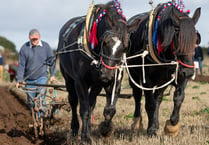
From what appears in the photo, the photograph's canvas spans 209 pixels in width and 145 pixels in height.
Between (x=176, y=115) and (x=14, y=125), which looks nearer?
(x=176, y=115)

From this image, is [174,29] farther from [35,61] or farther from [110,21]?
[35,61]

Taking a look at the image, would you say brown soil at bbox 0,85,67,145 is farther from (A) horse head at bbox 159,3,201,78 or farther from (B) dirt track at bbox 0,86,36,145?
(A) horse head at bbox 159,3,201,78

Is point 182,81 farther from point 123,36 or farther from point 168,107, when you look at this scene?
point 168,107

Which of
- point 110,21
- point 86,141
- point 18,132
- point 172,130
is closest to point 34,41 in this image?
point 18,132

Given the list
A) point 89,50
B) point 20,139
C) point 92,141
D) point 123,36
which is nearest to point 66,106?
point 20,139

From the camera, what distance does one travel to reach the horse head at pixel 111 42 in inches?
194

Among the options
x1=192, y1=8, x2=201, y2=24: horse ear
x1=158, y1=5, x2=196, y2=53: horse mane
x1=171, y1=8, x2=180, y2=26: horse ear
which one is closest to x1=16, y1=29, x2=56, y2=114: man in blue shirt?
x1=158, y1=5, x2=196, y2=53: horse mane

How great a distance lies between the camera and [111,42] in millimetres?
4973

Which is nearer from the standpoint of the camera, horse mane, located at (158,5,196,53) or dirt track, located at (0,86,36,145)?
horse mane, located at (158,5,196,53)

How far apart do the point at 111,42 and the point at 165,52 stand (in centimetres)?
126

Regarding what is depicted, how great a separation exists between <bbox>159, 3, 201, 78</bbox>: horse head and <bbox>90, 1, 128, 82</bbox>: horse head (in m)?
0.72

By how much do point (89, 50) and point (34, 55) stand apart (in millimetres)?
2639

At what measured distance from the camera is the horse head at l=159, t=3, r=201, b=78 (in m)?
5.16

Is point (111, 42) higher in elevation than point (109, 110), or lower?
higher
